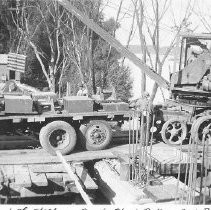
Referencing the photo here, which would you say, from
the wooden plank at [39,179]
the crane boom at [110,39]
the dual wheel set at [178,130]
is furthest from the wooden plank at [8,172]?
the crane boom at [110,39]

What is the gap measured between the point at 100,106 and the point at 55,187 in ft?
9.24

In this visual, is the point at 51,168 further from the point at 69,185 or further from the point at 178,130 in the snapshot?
the point at 178,130

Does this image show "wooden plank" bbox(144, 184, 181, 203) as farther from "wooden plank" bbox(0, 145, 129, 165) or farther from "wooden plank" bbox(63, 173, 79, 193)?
"wooden plank" bbox(0, 145, 129, 165)

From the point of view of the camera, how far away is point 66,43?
2484 cm

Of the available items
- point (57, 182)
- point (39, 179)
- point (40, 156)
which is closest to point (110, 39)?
point (40, 156)

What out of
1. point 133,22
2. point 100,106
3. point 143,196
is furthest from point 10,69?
point 143,196

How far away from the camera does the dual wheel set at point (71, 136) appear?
11.6 meters

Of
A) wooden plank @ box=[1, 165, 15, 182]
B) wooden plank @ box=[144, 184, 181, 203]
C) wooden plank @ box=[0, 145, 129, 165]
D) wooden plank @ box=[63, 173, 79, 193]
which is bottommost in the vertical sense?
wooden plank @ box=[63, 173, 79, 193]

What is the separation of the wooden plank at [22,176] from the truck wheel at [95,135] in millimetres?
1931

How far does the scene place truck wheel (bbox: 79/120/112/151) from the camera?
12109 mm

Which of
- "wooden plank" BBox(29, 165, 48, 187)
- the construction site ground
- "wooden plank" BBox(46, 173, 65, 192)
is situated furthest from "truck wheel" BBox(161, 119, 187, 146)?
"wooden plank" BBox(29, 165, 48, 187)

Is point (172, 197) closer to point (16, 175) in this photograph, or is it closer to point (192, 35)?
point (16, 175)

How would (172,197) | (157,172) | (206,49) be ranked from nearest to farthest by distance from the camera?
1. (172,197)
2. (157,172)
3. (206,49)

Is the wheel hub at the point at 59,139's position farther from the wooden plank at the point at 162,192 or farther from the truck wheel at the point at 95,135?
the wooden plank at the point at 162,192
